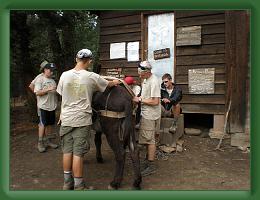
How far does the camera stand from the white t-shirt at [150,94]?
5479 millimetres

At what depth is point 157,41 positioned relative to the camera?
29.3 feet

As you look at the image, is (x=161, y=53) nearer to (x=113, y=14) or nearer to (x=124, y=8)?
(x=113, y=14)

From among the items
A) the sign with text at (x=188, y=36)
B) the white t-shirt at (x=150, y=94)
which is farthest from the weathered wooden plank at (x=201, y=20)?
the white t-shirt at (x=150, y=94)

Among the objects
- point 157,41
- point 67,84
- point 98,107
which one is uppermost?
point 157,41

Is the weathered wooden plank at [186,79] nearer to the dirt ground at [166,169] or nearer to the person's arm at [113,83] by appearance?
the dirt ground at [166,169]

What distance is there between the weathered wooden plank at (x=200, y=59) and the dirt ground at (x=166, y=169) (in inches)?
73.0

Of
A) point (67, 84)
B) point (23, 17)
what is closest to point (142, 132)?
point (67, 84)

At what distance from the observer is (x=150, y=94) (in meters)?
5.55

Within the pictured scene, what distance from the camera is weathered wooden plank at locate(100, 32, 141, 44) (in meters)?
9.23

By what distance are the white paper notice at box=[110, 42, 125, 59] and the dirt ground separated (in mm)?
2838

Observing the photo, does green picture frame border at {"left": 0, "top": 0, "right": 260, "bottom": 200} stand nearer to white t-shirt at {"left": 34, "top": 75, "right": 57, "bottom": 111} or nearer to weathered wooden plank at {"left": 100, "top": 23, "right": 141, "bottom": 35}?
white t-shirt at {"left": 34, "top": 75, "right": 57, "bottom": 111}

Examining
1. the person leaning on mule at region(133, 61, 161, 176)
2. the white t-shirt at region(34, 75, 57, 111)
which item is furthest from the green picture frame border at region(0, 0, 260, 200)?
the white t-shirt at region(34, 75, 57, 111)

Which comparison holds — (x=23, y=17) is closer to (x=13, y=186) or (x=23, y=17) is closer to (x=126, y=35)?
(x=126, y=35)

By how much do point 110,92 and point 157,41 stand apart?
13.8ft
